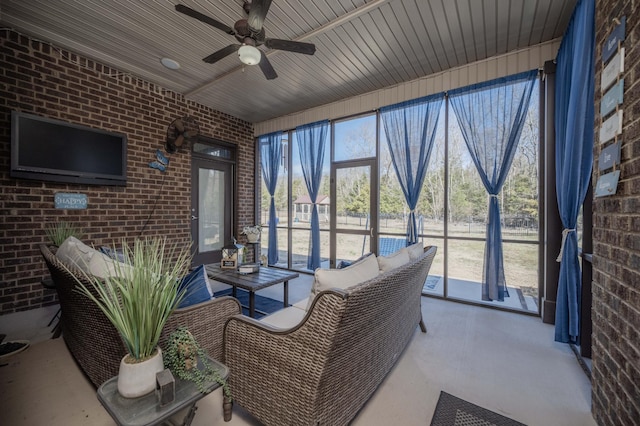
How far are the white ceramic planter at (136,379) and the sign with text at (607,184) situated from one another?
228cm

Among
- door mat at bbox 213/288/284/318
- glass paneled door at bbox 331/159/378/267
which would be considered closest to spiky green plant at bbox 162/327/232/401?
door mat at bbox 213/288/284/318

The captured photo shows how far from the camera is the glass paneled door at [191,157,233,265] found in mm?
4602

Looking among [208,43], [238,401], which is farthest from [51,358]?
[208,43]

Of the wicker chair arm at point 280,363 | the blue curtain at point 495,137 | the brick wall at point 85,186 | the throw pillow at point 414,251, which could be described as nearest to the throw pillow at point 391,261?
the throw pillow at point 414,251

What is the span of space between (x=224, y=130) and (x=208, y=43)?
2.19 m

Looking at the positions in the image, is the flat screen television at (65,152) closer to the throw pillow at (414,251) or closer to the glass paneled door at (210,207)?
the glass paneled door at (210,207)

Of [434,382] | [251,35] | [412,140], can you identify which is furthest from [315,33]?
[434,382]

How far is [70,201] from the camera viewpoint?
309cm

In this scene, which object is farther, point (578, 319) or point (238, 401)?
point (578, 319)

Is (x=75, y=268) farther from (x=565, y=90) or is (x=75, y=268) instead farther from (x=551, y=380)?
(x=565, y=90)

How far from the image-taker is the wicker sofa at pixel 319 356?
3.55ft

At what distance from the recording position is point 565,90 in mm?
2375

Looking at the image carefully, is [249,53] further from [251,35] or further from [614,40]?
[614,40]

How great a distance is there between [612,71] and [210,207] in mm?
5141
